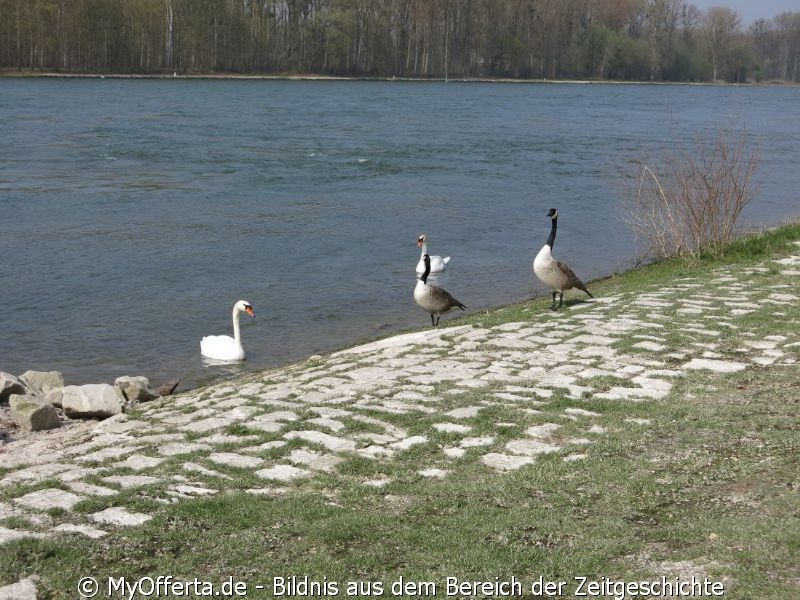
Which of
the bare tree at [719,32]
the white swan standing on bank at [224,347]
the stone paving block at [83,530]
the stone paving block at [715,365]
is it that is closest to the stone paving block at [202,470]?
the stone paving block at [83,530]

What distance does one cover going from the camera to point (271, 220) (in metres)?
23.1

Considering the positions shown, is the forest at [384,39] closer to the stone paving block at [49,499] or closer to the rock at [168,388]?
the rock at [168,388]

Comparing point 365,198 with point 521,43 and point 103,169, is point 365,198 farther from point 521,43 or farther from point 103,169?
point 521,43

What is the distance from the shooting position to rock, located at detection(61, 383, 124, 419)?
32.5 ft

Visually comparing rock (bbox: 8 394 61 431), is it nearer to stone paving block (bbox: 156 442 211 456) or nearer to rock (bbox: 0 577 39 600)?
stone paving block (bbox: 156 442 211 456)

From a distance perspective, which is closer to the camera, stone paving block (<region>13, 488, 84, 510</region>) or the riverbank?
stone paving block (<region>13, 488, 84, 510</region>)

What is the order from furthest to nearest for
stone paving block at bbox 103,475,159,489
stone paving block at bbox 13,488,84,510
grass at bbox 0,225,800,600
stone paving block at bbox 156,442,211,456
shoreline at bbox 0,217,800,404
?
shoreline at bbox 0,217,800,404
stone paving block at bbox 156,442,211,456
stone paving block at bbox 103,475,159,489
stone paving block at bbox 13,488,84,510
grass at bbox 0,225,800,600

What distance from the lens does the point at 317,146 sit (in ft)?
124

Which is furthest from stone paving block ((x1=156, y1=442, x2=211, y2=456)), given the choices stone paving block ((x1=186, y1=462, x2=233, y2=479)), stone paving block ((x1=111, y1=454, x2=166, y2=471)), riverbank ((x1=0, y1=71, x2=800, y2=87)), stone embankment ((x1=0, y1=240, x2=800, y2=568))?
riverbank ((x1=0, y1=71, x2=800, y2=87))

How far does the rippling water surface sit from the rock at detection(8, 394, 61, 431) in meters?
2.50

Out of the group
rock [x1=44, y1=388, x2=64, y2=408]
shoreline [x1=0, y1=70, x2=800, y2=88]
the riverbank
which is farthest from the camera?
the riverbank

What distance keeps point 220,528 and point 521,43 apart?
131 meters

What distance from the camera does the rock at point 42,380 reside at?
10945 millimetres

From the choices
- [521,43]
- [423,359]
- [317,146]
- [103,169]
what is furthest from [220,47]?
[423,359]
